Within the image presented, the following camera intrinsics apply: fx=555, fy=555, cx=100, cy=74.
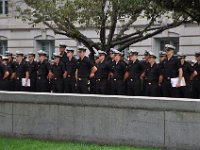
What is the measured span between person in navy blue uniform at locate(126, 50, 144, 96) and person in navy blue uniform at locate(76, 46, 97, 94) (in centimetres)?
100

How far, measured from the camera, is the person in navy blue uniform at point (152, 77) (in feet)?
48.0

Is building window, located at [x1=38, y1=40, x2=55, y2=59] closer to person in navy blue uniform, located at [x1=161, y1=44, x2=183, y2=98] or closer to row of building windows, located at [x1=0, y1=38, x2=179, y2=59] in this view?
row of building windows, located at [x1=0, y1=38, x2=179, y2=59]

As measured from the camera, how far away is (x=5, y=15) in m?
32.3

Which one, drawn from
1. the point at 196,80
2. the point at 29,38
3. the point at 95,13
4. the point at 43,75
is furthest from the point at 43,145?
the point at 29,38

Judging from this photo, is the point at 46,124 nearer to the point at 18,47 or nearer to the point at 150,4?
the point at 150,4

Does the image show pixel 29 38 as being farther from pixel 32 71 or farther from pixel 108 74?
pixel 108 74

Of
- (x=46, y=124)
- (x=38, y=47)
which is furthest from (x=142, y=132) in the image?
(x=38, y=47)

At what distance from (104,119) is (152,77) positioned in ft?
13.8

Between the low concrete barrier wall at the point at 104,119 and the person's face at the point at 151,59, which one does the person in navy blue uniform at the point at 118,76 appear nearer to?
the person's face at the point at 151,59

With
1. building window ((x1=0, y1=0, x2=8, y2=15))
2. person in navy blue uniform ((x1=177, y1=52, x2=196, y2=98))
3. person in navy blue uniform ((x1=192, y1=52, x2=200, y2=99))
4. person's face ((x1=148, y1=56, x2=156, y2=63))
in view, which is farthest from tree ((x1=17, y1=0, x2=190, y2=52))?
building window ((x1=0, y1=0, x2=8, y2=15))

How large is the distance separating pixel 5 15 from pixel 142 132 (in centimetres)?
2330

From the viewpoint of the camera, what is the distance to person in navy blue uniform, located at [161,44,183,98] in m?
13.9

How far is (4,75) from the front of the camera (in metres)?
17.7

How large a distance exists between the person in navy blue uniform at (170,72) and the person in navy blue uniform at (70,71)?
109 inches
